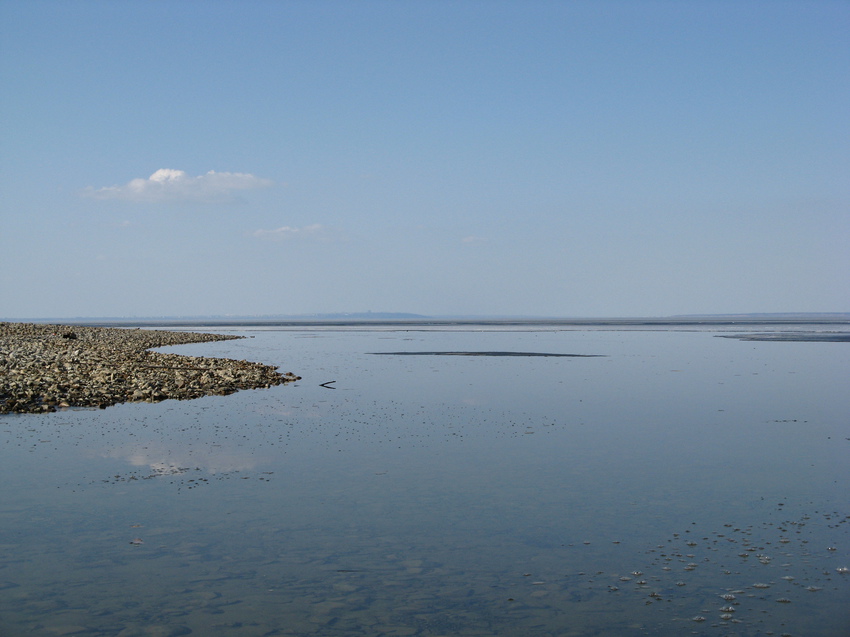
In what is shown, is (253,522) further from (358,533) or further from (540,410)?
(540,410)

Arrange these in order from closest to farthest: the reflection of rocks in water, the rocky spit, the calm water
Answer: the calm water
the reflection of rocks in water
the rocky spit

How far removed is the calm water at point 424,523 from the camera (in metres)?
7.92

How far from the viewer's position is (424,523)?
439 inches

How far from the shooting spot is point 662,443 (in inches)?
705

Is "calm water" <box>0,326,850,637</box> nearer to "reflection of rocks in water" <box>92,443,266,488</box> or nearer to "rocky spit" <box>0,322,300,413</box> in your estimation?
"reflection of rocks in water" <box>92,443,266,488</box>

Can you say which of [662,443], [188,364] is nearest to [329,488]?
[662,443]

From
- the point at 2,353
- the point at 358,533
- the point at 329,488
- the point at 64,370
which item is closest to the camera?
the point at 358,533

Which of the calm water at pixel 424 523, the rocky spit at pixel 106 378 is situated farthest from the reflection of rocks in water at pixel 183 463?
the rocky spit at pixel 106 378

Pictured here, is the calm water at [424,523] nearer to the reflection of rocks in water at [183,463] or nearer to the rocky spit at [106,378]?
the reflection of rocks in water at [183,463]

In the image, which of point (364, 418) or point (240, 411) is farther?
point (240, 411)

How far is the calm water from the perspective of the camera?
7.92m

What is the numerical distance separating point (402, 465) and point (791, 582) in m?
8.30

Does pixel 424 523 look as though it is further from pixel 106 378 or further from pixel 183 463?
pixel 106 378

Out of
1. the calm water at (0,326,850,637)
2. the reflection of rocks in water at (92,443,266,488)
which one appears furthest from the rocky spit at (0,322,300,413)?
the reflection of rocks in water at (92,443,266,488)
